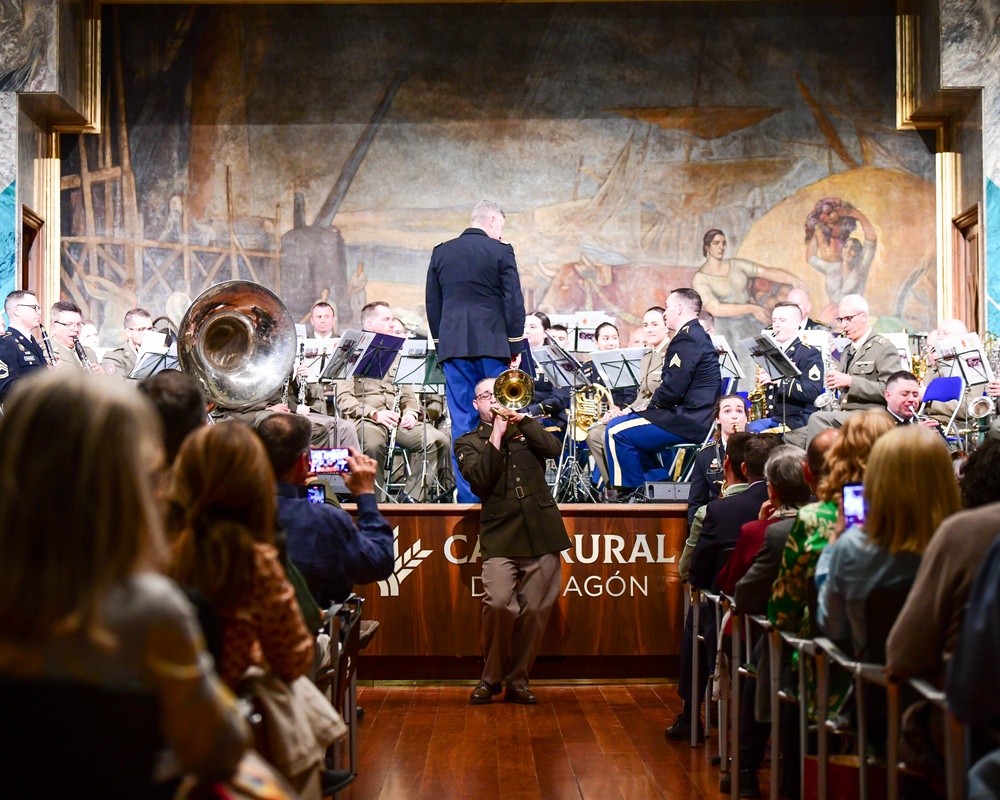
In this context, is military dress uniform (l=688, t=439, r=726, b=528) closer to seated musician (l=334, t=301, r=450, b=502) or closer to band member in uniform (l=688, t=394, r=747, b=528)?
band member in uniform (l=688, t=394, r=747, b=528)

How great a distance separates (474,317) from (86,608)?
5.81m

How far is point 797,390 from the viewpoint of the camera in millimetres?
8680

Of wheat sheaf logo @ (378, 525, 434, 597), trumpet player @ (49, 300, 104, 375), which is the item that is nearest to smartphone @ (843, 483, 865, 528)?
wheat sheaf logo @ (378, 525, 434, 597)

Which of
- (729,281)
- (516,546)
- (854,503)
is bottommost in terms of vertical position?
(516,546)

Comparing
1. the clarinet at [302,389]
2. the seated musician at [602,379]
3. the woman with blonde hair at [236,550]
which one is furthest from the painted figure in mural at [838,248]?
the woman with blonde hair at [236,550]

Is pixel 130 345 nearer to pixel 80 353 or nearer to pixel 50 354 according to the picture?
pixel 80 353

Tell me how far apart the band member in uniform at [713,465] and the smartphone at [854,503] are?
2.62m

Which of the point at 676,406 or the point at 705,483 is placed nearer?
the point at 705,483

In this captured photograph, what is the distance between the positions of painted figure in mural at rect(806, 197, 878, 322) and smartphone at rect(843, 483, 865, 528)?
9159mm

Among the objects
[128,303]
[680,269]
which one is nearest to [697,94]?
[680,269]

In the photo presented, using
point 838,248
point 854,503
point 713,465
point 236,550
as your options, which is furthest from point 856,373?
point 236,550

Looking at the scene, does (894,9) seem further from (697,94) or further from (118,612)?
(118,612)

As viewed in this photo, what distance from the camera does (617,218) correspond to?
12.2 metres

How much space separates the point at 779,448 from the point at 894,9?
9.15m
